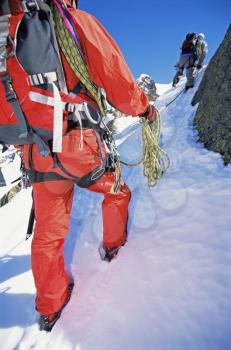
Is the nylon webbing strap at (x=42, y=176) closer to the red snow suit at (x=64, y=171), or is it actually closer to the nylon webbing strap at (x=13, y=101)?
the red snow suit at (x=64, y=171)

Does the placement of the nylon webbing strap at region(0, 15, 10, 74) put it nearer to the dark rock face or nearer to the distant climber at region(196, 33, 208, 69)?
the dark rock face

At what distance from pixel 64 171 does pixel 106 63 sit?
3.11ft

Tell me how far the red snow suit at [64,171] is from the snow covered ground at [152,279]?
1.20ft

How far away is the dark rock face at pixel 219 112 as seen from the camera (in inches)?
140

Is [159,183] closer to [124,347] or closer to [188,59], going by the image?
[124,347]

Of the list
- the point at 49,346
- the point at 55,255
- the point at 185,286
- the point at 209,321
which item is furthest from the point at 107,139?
the point at 49,346

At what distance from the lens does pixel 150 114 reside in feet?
8.46

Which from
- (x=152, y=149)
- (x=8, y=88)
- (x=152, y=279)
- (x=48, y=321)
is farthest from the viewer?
(x=152, y=149)

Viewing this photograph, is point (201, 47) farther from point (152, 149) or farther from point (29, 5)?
point (29, 5)

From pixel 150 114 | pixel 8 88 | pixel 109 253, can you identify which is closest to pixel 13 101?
pixel 8 88

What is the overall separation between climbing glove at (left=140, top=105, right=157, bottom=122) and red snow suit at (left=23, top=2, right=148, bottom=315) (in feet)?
0.36

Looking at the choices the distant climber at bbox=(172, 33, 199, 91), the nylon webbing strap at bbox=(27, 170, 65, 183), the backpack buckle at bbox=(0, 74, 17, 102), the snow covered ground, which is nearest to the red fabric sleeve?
the backpack buckle at bbox=(0, 74, 17, 102)

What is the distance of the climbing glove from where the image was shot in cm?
250

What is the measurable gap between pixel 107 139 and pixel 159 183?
4.73ft
